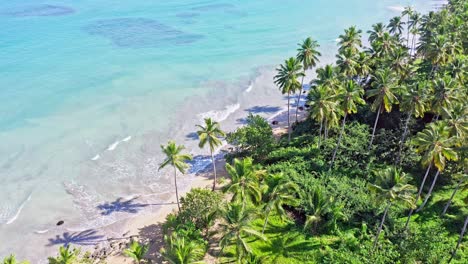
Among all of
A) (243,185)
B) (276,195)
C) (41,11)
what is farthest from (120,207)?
(41,11)

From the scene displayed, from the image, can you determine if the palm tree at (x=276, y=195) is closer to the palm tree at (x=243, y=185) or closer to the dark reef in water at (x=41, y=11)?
the palm tree at (x=243, y=185)

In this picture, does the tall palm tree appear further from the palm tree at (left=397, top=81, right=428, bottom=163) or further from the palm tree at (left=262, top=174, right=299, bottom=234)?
the palm tree at (left=262, top=174, right=299, bottom=234)

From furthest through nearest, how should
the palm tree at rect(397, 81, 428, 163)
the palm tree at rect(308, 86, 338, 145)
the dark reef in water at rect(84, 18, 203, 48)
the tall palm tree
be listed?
the dark reef in water at rect(84, 18, 203, 48) → the tall palm tree → the palm tree at rect(308, 86, 338, 145) → the palm tree at rect(397, 81, 428, 163)

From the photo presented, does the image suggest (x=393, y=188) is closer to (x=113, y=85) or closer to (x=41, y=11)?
(x=113, y=85)

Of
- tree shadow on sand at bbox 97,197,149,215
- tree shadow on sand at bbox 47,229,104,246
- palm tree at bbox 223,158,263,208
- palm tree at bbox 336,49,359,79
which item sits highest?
palm tree at bbox 336,49,359,79

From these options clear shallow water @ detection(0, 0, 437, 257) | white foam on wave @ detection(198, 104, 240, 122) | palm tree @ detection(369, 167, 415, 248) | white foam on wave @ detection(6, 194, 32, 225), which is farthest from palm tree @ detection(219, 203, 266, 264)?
white foam on wave @ detection(198, 104, 240, 122)
